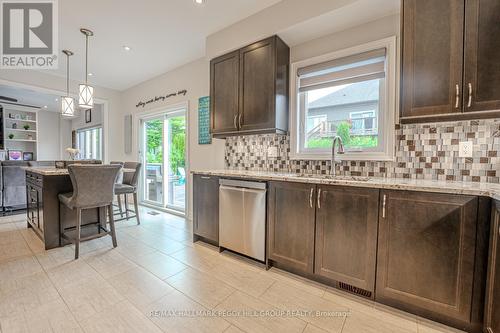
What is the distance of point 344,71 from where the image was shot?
229 centimetres

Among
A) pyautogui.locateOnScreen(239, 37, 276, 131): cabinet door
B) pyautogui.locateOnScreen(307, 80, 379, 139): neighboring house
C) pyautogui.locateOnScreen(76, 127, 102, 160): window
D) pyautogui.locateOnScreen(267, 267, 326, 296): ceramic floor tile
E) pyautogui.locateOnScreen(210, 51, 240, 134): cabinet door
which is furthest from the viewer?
pyautogui.locateOnScreen(76, 127, 102, 160): window

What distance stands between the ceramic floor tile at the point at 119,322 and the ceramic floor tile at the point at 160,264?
0.46 metres

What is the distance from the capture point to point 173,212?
424 cm

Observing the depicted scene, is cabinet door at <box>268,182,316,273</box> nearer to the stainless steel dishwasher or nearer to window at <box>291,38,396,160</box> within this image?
the stainless steel dishwasher

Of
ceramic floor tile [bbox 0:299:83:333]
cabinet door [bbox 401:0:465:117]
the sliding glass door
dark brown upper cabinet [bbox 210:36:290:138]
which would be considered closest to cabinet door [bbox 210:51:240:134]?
dark brown upper cabinet [bbox 210:36:290:138]

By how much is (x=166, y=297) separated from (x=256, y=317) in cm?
Result: 73

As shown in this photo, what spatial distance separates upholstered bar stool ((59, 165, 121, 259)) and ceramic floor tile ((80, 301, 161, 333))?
1.17m

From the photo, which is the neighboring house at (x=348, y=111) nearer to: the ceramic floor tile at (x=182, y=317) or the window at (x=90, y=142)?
the ceramic floor tile at (x=182, y=317)

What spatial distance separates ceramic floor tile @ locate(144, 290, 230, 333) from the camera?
4.69ft

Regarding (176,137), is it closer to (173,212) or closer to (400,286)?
(173,212)

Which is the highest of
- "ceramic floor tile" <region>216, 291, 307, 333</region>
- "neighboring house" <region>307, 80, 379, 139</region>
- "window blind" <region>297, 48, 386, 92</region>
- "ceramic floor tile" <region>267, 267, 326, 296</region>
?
"window blind" <region>297, 48, 386, 92</region>

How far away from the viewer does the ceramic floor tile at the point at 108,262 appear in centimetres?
211

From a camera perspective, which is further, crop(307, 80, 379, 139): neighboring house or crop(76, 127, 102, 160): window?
crop(76, 127, 102, 160): window

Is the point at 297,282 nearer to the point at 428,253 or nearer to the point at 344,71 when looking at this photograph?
the point at 428,253
